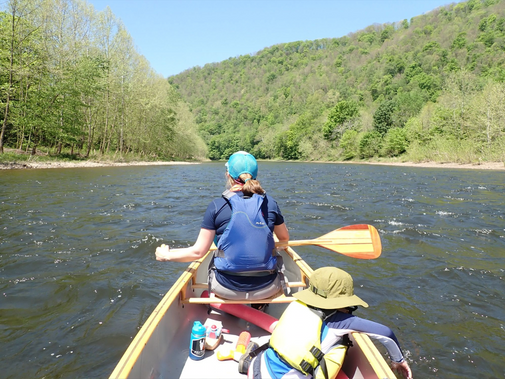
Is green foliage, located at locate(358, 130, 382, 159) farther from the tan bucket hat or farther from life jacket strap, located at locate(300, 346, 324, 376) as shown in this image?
life jacket strap, located at locate(300, 346, 324, 376)

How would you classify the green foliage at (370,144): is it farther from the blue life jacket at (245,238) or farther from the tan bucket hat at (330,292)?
the tan bucket hat at (330,292)

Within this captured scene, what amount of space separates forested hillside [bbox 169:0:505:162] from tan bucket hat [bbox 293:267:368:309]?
34.1m


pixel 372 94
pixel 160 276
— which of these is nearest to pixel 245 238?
pixel 160 276

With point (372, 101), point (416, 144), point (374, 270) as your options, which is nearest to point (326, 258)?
point (374, 270)

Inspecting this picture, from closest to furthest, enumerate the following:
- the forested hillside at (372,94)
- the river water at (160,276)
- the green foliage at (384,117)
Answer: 1. the river water at (160,276)
2. the forested hillside at (372,94)
3. the green foliage at (384,117)

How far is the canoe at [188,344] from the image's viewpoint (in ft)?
6.88

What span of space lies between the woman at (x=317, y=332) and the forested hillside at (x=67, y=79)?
23.6m

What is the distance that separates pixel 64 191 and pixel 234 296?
499 inches

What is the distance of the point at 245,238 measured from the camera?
2.74 meters

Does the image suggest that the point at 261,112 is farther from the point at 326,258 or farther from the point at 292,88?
the point at 326,258

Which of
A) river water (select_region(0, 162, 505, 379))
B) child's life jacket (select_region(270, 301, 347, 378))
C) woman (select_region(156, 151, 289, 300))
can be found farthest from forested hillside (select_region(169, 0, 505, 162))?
child's life jacket (select_region(270, 301, 347, 378))

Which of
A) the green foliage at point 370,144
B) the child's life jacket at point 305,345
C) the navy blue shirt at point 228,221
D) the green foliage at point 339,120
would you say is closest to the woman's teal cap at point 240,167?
the navy blue shirt at point 228,221

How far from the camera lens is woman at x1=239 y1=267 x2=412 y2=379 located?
1.93 metres

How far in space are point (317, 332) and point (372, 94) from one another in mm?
101895
